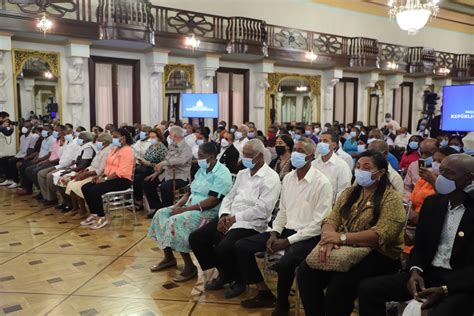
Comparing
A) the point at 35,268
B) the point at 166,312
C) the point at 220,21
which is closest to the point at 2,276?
the point at 35,268

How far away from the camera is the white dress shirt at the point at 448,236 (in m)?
2.27

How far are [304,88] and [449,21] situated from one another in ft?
27.7

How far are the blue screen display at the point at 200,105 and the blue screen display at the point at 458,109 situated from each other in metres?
6.40

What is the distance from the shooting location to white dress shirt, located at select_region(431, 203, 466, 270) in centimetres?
227

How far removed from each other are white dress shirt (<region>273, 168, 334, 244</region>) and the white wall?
1067cm

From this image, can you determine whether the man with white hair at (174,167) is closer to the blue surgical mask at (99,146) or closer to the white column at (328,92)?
the blue surgical mask at (99,146)

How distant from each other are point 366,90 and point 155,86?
31.6 feet

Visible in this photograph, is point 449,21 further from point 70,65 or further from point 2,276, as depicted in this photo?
point 2,276

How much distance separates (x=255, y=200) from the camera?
3.46 m

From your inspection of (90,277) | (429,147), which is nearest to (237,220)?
(90,277)

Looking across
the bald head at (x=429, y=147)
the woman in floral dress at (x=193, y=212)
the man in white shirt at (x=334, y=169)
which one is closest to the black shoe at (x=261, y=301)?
the woman in floral dress at (x=193, y=212)

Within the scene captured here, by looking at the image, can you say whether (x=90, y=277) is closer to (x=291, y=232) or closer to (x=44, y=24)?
(x=291, y=232)

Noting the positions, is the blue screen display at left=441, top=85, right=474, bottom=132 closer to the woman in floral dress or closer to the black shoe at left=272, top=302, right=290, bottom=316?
the woman in floral dress

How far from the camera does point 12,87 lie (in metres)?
9.76
